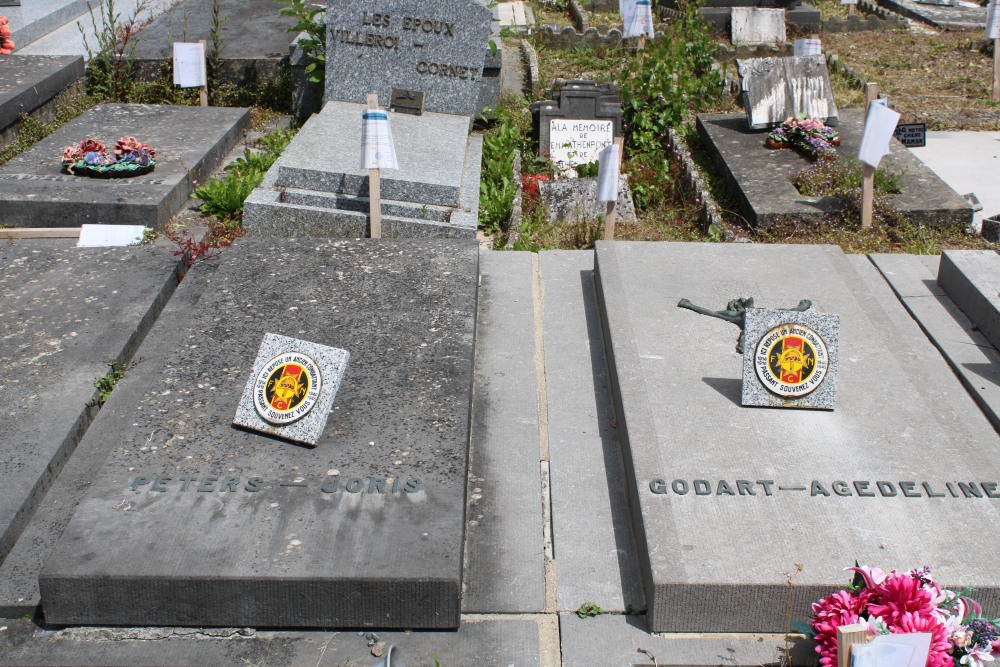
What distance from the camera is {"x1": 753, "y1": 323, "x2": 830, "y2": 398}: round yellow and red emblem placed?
13.4 feet

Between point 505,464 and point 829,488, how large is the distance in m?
1.32

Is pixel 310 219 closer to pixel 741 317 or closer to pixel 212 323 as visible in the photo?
pixel 212 323

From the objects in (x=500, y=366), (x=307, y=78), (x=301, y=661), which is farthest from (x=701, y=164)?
(x=301, y=661)

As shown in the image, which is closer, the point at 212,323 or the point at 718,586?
the point at 718,586

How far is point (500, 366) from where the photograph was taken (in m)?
4.93

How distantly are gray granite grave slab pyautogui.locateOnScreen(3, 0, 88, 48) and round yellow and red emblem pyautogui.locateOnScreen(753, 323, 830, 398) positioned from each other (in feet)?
27.9

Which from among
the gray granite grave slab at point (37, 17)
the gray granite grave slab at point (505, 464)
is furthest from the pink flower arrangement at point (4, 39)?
the gray granite grave slab at point (505, 464)

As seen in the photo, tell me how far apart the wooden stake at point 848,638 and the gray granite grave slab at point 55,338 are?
2.78 meters

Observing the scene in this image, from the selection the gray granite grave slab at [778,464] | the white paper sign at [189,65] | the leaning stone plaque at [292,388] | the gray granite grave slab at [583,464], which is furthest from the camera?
the white paper sign at [189,65]

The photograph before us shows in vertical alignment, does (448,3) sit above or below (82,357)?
above

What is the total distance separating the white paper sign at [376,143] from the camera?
596 cm

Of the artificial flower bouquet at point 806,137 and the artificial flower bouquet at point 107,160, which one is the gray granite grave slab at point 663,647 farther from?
the artificial flower bouquet at point 806,137

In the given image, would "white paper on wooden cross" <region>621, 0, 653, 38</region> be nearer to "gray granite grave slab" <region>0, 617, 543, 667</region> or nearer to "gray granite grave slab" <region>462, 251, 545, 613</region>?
"gray granite grave slab" <region>462, 251, 545, 613</region>

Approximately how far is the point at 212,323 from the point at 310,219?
175 cm
